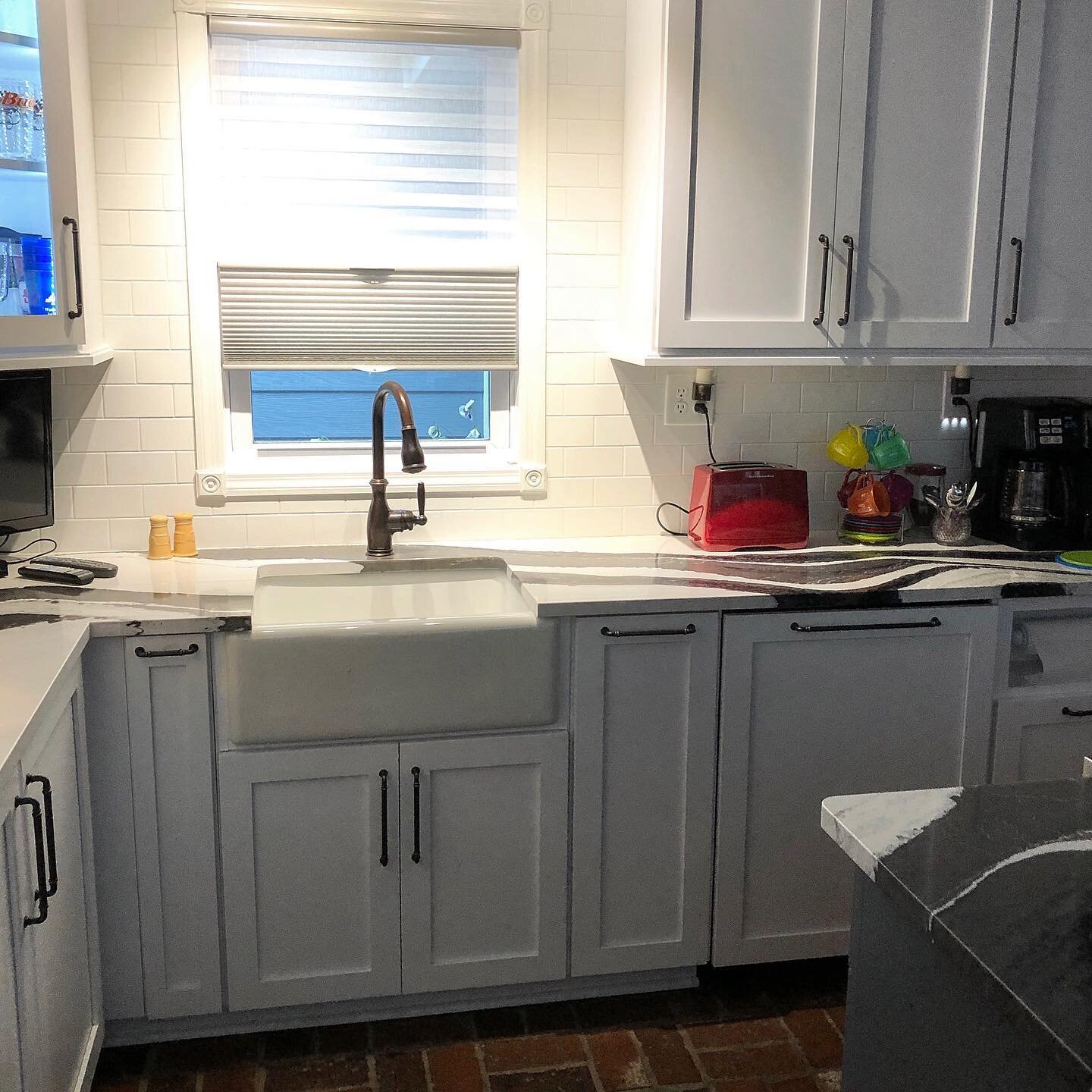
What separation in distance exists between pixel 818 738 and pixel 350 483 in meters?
1.28

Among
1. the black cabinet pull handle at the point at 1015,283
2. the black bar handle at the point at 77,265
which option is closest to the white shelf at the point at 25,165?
the black bar handle at the point at 77,265

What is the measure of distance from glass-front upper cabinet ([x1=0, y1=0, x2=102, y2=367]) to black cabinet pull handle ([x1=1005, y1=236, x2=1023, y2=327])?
6.80ft

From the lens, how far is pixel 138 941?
92.9 inches

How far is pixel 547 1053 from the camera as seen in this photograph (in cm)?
246

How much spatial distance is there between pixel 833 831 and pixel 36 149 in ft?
6.47

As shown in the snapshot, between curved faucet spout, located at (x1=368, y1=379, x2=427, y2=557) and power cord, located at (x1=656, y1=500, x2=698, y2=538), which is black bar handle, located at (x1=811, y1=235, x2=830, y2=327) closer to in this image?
power cord, located at (x1=656, y1=500, x2=698, y2=538)

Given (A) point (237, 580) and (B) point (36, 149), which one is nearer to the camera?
(B) point (36, 149)

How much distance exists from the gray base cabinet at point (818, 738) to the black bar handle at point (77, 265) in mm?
1499

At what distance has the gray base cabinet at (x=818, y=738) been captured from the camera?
2.51 m

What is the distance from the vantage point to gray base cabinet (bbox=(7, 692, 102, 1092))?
1673mm

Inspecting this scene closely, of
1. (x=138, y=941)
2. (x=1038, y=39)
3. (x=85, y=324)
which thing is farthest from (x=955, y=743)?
(x=85, y=324)

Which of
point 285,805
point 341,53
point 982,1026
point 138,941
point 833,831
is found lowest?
point 138,941

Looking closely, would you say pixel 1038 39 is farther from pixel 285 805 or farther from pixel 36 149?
pixel 285 805

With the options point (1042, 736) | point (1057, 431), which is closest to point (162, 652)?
point (1042, 736)
